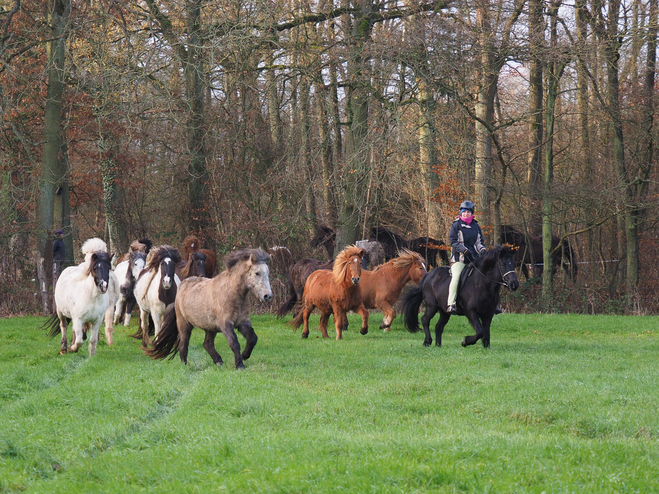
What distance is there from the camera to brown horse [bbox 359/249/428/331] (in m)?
18.2

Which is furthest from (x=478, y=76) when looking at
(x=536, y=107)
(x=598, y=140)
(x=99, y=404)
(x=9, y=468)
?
(x=9, y=468)

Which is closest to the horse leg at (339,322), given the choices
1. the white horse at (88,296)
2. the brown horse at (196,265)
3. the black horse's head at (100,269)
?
the brown horse at (196,265)

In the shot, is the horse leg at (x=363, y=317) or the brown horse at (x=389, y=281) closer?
the horse leg at (x=363, y=317)

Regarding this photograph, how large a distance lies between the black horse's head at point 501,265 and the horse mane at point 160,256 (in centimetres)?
576

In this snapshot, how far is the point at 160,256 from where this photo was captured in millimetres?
15414

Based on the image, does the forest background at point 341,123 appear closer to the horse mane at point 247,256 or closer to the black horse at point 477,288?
the black horse at point 477,288

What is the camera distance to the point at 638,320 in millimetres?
20969

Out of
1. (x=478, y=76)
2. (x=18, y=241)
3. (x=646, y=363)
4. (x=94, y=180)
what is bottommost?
(x=646, y=363)

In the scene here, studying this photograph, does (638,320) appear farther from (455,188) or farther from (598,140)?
(598,140)

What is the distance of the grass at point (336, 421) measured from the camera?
573 cm

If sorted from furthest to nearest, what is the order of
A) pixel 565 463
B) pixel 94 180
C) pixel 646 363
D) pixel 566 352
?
pixel 94 180
pixel 566 352
pixel 646 363
pixel 565 463

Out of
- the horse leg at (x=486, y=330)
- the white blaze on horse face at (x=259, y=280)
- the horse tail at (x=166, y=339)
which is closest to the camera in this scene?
the white blaze on horse face at (x=259, y=280)

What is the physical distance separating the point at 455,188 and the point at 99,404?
55.9ft

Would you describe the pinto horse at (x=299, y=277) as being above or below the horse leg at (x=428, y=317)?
above
